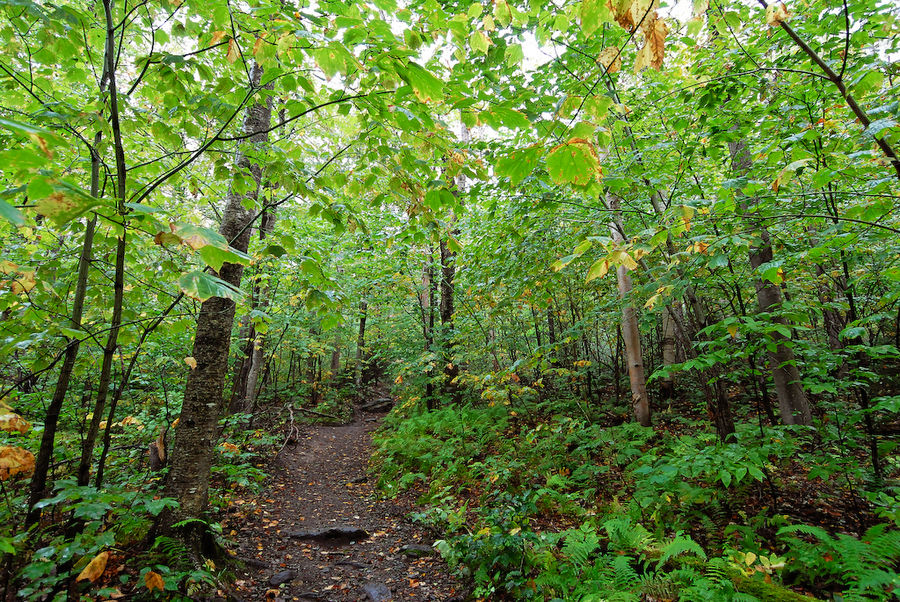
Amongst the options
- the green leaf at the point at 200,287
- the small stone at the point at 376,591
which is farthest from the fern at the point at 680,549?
the green leaf at the point at 200,287

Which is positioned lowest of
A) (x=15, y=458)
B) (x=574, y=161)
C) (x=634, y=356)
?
(x=15, y=458)

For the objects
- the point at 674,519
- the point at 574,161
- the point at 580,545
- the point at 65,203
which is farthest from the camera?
the point at 674,519

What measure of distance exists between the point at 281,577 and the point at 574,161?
193 inches

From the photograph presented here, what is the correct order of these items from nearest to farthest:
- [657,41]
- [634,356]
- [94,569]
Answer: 1. [657,41]
2. [94,569]
3. [634,356]

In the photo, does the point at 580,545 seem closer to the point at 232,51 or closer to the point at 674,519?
the point at 674,519

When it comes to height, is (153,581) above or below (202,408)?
below

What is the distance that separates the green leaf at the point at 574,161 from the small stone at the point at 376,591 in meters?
4.30

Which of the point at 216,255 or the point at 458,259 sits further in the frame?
the point at 458,259

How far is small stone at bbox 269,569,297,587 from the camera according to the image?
13.0 feet

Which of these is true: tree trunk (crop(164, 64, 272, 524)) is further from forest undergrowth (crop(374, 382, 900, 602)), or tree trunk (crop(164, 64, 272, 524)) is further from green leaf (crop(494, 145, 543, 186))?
green leaf (crop(494, 145, 543, 186))

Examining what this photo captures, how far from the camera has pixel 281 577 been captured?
4059 mm

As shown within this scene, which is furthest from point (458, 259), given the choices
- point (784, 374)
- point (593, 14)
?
point (593, 14)

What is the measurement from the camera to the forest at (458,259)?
87.1 inches

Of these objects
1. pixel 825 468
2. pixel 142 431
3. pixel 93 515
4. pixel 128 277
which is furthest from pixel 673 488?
pixel 142 431
